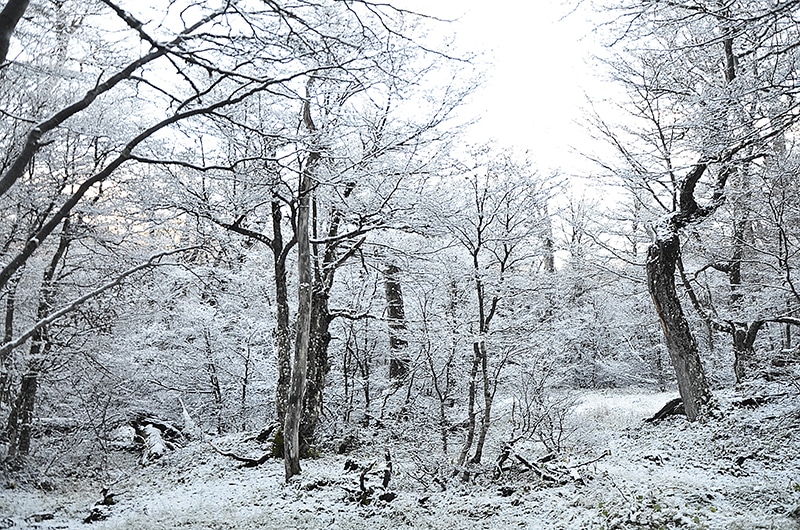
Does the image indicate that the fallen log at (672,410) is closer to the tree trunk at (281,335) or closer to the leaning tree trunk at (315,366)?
the leaning tree trunk at (315,366)

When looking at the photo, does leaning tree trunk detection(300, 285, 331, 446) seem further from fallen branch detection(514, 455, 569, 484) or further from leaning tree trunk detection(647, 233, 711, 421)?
leaning tree trunk detection(647, 233, 711, 421)

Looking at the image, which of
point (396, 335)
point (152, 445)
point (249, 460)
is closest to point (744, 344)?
point (396, 335)

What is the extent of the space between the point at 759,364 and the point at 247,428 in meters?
11.3

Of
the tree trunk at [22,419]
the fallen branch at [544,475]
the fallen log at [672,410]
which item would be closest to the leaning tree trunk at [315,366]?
the fallen branch at [544,475]

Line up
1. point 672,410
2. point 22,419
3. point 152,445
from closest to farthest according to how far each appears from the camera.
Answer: point 22,419
point 672,410
point 152,445

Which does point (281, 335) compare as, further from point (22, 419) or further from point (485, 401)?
point (22, 419)

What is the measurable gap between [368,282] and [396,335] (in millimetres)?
1753

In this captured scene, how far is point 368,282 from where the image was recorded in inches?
515

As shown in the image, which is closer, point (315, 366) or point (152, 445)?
point (315, 366)

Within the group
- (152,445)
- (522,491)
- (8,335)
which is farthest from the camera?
(152,445)

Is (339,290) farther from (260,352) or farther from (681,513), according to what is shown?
(681,513)

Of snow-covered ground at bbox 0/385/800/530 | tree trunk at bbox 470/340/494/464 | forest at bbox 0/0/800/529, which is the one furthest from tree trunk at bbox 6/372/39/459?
tree trunk at bbox 470/340/494/464

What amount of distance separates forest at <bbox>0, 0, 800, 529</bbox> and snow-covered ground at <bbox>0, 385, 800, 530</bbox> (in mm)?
51

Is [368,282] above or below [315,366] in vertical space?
above
